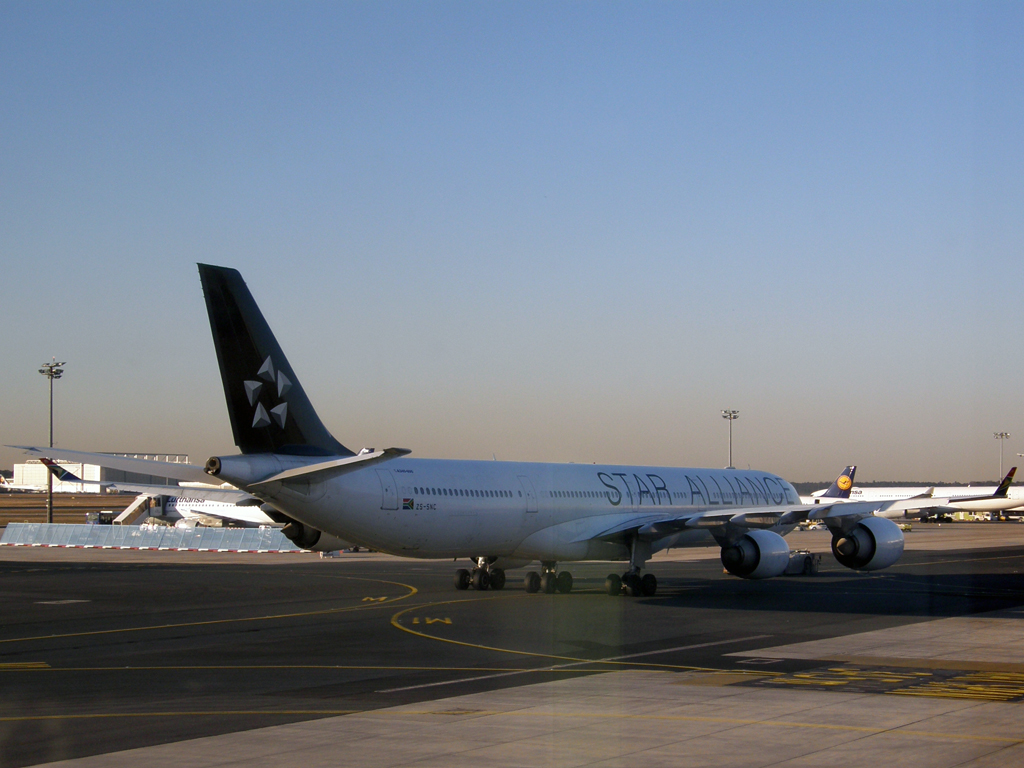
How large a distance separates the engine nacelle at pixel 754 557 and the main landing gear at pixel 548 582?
4.87 m

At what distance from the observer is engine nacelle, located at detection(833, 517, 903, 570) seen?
3033cm

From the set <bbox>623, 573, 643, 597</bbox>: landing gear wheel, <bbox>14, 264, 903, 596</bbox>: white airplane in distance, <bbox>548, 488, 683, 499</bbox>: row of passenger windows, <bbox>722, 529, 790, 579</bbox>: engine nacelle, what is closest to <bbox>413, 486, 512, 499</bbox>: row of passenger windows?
<bbox>14, 264, 903, 596</bbox>: white airplane in distance

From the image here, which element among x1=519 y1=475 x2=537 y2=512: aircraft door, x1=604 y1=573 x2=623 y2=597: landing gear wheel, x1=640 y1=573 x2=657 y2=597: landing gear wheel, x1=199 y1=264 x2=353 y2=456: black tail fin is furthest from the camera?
x1=604 y1=573 x2=623 y2=597: landing gear wheel

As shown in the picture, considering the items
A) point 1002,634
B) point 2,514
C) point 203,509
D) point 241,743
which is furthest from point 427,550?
point 2,514

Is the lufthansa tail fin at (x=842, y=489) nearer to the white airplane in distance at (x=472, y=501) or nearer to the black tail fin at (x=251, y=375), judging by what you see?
the white airplane in distance at (x=472, y=501)

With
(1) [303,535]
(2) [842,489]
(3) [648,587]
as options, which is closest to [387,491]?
(1) [303,535]

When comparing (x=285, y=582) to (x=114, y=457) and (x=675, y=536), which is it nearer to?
(x=675, y=536)

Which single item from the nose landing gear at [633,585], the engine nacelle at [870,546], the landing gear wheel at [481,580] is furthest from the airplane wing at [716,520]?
the landing gear wheel at [481,580]

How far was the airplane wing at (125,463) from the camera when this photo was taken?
17891mm

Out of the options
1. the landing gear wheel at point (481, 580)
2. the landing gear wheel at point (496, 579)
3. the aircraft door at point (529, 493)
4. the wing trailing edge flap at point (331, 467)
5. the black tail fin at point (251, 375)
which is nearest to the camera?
the wing trailing edge flap at point (331, 467)

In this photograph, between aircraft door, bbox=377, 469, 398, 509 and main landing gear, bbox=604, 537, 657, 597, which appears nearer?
aircraft door, bbox=377, 469, 398, 509

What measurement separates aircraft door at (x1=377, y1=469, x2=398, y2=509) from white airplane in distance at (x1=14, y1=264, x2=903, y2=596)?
0.12ft

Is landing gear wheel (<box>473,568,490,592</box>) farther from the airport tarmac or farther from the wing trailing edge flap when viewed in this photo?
the wing trailing edge flap

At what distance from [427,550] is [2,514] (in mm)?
97937
